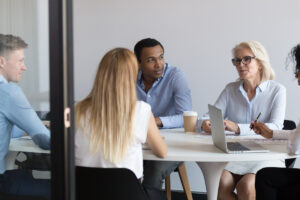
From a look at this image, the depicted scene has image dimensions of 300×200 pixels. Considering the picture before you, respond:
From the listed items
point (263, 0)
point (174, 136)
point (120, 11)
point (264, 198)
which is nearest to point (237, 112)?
point (174, 136)

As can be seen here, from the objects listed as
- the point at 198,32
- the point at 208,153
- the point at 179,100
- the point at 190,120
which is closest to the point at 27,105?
the point at 208,153

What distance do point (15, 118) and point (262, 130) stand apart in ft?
4.96

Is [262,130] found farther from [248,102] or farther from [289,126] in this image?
[289,126]

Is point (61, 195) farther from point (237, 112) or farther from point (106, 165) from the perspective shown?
point (237, 112)

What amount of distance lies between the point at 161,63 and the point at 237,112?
29.1 inches

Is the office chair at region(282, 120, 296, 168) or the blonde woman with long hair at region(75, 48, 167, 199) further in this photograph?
the office chair at region(282, 120, 296, 168)

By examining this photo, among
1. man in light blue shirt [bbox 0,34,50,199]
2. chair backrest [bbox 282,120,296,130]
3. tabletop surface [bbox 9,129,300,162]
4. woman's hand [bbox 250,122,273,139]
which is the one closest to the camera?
man in light blue shirt [bbox 0,34,50,199]

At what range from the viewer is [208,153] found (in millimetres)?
2062

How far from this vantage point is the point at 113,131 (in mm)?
1841

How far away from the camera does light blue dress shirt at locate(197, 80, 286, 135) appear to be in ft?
9.09

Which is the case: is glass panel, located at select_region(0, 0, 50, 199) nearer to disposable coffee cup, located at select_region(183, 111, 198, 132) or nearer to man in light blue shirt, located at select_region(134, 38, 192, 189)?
disposable coffee cup, located at select_region(183, 111, 198, 132)

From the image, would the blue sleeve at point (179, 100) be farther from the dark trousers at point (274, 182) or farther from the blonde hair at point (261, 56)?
the dark trousers at point (274, 182)

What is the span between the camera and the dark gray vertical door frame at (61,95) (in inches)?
52.9

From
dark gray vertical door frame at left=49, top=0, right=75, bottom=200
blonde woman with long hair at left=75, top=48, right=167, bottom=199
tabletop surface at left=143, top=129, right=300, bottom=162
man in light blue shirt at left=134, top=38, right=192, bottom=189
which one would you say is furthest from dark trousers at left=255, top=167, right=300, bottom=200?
dark gray vertical door frame at left=49, top=0, right=75, bottom=200
